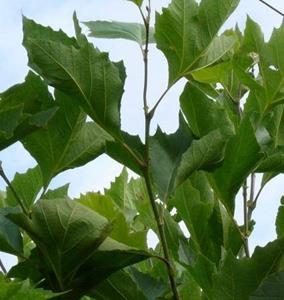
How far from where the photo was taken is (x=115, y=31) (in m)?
1.57

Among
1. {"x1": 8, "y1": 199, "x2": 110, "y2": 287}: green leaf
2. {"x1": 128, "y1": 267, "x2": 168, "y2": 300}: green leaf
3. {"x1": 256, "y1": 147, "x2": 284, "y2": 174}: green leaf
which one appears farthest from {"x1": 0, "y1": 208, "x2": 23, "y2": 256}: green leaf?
{"x1": 256, "y1": 147, "x2": 284, "y2": 174}: green leaf

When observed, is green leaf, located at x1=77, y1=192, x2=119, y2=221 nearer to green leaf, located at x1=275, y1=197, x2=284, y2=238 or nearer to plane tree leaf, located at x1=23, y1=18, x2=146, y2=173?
plane tree leaf, located at x1=23, y1=18, x2=146, y2=173

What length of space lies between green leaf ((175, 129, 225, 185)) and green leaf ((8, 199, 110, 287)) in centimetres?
19

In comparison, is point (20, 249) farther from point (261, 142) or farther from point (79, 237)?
point (261, 142)

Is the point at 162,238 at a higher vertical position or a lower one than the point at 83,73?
lower

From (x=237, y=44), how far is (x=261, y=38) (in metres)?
0.04

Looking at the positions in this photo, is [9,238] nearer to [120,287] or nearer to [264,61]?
[120,287]

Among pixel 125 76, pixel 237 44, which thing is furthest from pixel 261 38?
pixel 125 76

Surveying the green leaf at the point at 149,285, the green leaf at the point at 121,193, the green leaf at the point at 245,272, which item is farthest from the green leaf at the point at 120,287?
the green leaf at the point at 121,193

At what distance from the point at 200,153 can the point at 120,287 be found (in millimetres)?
258

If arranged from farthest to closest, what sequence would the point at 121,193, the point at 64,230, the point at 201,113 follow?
the point at 121,193 → the point at 201,113 → the point at 64,230

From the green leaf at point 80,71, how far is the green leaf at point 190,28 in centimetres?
10

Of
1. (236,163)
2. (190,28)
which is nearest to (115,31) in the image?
(190,28)

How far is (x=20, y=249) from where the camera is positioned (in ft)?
4.50
